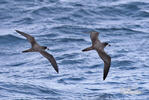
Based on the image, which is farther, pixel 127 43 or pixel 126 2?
pixel 126 2

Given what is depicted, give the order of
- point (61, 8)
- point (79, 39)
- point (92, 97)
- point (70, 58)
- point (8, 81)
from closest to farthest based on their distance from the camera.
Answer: point (92, 97), point (8, 81), point (70, 58), point (79, 39), point (61, 8)

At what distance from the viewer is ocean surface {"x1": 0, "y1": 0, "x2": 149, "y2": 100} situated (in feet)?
74.6

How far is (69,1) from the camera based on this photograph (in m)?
33.4

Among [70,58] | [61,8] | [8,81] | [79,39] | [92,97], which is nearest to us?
[92,97]

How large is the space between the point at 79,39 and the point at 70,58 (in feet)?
6.62

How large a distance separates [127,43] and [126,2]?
19.2 feet

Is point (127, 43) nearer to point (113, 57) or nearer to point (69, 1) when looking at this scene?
point (113, 57)

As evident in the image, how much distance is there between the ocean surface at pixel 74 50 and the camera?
22747mm

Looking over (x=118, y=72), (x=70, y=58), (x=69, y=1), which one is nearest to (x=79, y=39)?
(x=70, y=58)

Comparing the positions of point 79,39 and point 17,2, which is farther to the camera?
point 17,2

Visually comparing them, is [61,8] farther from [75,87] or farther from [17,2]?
[75,87]

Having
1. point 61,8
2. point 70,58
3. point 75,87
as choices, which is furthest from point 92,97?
point 61,8

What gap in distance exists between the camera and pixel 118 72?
972 inches

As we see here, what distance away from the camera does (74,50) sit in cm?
2695
